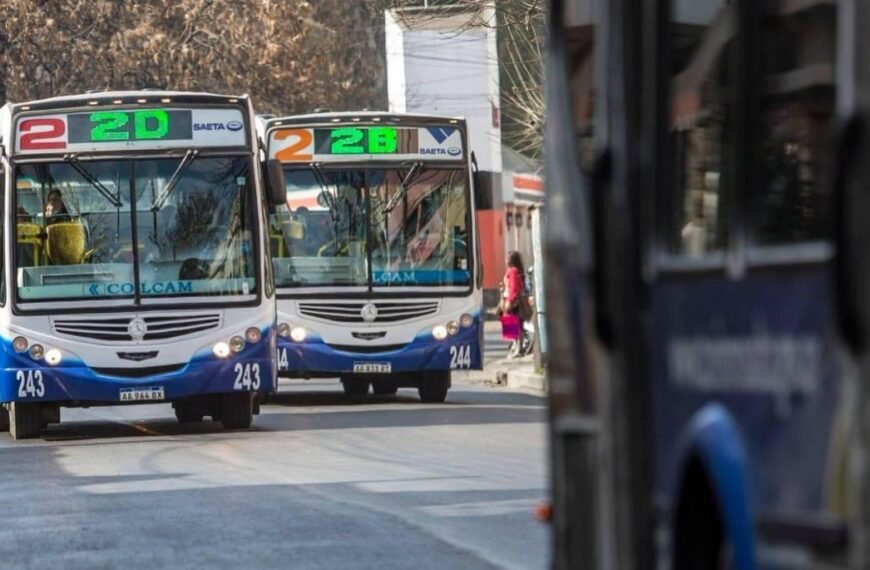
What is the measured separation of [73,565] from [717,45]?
6.32 metres

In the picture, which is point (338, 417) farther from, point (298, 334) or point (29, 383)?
point (29, 383)

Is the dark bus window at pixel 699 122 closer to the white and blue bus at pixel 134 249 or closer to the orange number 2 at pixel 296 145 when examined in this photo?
the white and blue bus at pixel 134 249

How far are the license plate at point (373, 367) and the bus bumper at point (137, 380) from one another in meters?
4.00

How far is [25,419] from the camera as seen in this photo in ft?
62.3

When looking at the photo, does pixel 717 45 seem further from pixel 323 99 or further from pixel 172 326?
pixel 323 99

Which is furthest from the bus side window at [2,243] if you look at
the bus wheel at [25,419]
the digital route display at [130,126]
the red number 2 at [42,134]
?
the bus wheel at [25,419]

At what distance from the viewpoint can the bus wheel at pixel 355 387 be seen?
25250 millimetres

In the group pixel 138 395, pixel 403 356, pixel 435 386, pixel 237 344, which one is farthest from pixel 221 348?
pixel 435 386

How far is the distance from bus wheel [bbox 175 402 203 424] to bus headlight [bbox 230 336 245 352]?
1589mm

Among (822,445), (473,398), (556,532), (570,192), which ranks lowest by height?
(473,398)

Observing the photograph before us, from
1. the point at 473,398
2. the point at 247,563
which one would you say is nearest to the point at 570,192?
the point at 247,563

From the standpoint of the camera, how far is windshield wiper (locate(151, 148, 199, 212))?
61.7 feet

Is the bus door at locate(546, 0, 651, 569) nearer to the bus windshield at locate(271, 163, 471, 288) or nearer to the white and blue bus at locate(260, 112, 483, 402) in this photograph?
the white and blue bus at locate(260, 112, 483, 402)

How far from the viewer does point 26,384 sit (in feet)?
59.9
